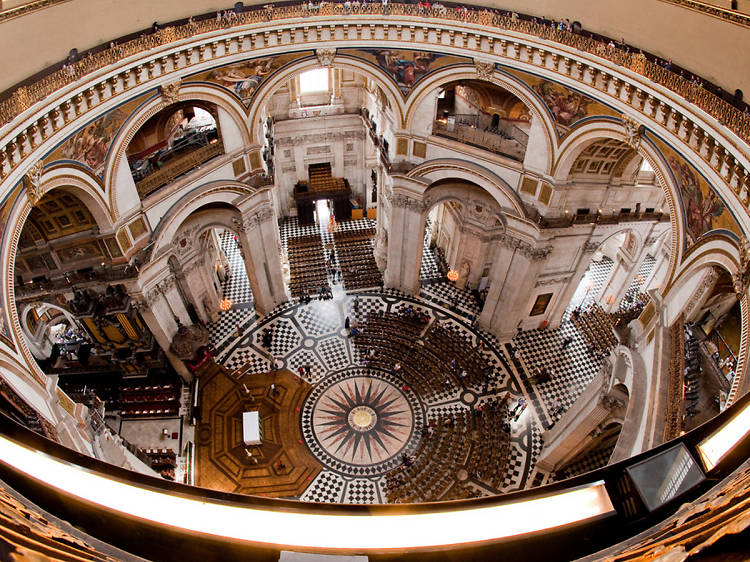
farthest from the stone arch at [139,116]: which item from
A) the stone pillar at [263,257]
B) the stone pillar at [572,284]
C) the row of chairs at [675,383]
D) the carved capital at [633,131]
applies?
the row of chairs at [675,383]

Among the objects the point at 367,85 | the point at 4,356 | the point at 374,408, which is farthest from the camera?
the point at 367,85

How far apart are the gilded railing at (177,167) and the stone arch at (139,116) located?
4.56 ft

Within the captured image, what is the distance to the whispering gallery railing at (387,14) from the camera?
11.5m

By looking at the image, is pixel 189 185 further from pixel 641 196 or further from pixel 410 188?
pixel 641 196

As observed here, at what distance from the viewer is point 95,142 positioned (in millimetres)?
14430

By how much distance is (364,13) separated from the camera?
17328mm

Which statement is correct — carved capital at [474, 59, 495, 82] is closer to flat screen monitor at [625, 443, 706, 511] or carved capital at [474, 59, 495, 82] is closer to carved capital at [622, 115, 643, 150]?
carved capital at [622, 115, 643, 150]

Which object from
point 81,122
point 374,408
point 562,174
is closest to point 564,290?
point 562,174

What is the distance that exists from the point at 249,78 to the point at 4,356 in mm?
11738

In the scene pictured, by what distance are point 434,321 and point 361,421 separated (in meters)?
6.24

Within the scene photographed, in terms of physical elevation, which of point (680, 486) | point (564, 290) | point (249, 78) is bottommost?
point (680, 486)

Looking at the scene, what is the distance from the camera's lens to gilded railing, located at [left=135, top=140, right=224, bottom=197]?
17.2 m

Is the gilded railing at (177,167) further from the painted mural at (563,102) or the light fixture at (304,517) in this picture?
the light fixture at (304,517)

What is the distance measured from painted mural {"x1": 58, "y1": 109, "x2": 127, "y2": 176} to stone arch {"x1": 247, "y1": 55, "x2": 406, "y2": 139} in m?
4.93
